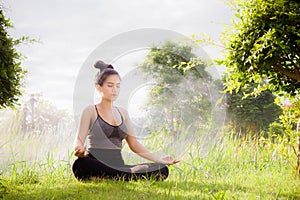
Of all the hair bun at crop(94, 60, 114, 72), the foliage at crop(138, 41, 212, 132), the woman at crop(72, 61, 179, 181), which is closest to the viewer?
the woman at crop(72, 61, 179, 181)

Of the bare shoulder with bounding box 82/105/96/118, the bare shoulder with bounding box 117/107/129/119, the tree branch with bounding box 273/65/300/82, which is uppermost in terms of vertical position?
the tree branch with bounding box 273/65/300/82

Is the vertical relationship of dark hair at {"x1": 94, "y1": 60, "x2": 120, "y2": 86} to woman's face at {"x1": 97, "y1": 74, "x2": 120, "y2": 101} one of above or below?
above

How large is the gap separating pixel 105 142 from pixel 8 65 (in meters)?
1.43

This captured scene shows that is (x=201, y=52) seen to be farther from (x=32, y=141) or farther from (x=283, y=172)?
(x=32, y=141)

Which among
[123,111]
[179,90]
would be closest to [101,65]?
[123,111]

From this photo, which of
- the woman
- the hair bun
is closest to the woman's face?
the woman

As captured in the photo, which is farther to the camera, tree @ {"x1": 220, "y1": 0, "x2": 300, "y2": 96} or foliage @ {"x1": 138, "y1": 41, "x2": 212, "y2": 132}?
foliage @ {"x1": 138, "y1": 41, "x2": 212, "y2": 132}

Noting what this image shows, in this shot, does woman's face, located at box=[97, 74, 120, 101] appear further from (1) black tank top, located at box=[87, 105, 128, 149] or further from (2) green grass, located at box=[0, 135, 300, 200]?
(2) green grass, located at box=[0, 135, 300, 200]

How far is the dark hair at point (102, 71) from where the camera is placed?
4371mm

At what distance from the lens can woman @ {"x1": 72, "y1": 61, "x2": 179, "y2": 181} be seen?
14.1 feet

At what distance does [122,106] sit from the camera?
4.60m

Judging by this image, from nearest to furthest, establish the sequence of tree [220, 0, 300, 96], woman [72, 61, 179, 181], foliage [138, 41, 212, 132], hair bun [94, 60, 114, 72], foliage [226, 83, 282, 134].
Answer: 1. tree [220, 0, 300, 96]
2. woman [72, 61, 179, 181]
3. hair bun [94, 60, 114, 72]
4. foliage [138, 41, 212, 132]
5. foliage [226, 83, 282, 134]

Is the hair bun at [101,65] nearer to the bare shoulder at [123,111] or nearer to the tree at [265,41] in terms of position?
the bare shoulder at [123,111]

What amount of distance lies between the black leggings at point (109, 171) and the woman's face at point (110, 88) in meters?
0.75
